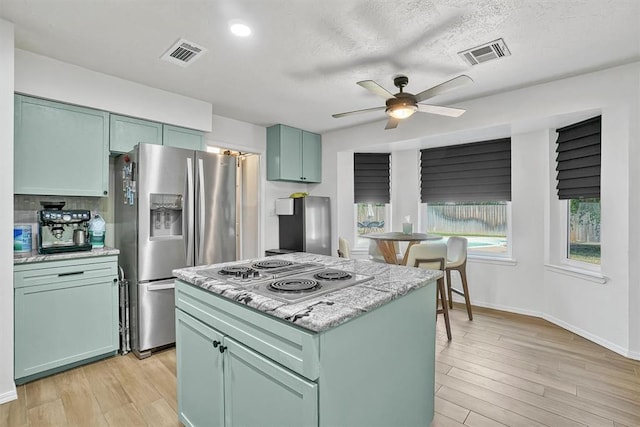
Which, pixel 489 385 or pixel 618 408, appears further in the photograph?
pixel 489 385

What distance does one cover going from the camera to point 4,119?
2.06 m

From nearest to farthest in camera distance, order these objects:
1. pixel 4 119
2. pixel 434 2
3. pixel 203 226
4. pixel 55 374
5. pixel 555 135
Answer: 1. pixel 434 2
2. pixel 4 119
3. pixel 55 374
4. pixel 203 226
5. pixel 555 135

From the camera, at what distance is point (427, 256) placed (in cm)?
313

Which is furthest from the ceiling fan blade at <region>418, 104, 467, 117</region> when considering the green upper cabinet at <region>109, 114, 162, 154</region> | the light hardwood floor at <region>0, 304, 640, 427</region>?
the green upper cabinet at <region>109, 114, 162, 154</region>

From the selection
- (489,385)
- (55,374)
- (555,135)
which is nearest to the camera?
(489,385)

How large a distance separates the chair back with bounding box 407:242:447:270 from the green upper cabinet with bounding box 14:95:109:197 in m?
2.97

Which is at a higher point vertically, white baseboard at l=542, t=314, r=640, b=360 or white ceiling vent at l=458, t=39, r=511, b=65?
white ceiling vent at l=458, t=39, r=511, b=65

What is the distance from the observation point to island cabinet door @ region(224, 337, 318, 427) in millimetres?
1053

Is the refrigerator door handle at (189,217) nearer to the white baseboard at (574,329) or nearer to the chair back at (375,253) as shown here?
the chair back at (375,253)

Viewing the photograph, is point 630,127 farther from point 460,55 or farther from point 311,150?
point 311,150

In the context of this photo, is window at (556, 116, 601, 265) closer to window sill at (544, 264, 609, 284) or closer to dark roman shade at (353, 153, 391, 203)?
window sill at (544, 264, 609, 284)

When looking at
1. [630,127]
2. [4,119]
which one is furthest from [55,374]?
[630,127]

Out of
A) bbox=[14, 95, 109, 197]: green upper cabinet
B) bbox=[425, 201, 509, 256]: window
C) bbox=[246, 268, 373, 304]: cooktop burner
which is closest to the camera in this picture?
bbox=[246, 268, 373, 304]: cooktop burner

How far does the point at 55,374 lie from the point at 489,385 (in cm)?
331
